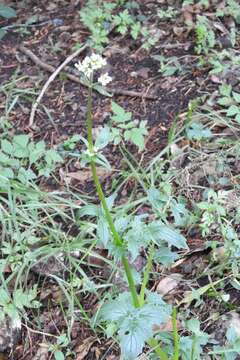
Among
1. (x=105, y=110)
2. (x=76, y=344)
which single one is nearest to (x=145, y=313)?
(x=76, y=344)

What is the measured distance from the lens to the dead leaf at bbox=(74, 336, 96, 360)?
6.66ft

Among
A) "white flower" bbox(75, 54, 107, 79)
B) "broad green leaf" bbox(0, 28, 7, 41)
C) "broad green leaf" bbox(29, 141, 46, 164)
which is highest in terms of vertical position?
"white flower" bbox(75, 54, 107, 79)

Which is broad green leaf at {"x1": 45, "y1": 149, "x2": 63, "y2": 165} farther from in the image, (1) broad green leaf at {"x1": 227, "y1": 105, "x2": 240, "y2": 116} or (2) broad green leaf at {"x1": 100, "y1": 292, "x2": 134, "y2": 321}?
(2) broad green leaf at {"x1": 100, "y1": 292, "x2": 134, "y2": 321}

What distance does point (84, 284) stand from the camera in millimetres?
2172

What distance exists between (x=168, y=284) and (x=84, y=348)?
38 cm

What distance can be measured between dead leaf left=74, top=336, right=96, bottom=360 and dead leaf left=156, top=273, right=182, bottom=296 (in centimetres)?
30

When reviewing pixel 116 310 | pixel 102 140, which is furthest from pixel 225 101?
pixel 116 310

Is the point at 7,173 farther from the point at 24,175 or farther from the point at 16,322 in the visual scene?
the point at 16,322

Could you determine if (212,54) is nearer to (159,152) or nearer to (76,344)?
(159,152)

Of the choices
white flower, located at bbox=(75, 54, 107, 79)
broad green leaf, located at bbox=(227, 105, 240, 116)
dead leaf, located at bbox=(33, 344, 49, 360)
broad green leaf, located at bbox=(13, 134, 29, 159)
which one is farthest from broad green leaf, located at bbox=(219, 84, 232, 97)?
white flower, located at bbox=(75, 54, 107, 79)

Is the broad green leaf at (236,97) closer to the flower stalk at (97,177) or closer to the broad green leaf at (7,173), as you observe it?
the broad green leaf at (7,173)

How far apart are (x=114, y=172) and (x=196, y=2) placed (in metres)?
1.32

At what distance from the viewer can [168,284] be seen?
2141mm

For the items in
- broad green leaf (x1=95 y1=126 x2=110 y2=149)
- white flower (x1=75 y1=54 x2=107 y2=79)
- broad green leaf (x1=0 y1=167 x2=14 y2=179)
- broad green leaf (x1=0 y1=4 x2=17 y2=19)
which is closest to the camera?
white flower (x1=75 y1=54 x2=107 y2=79)
